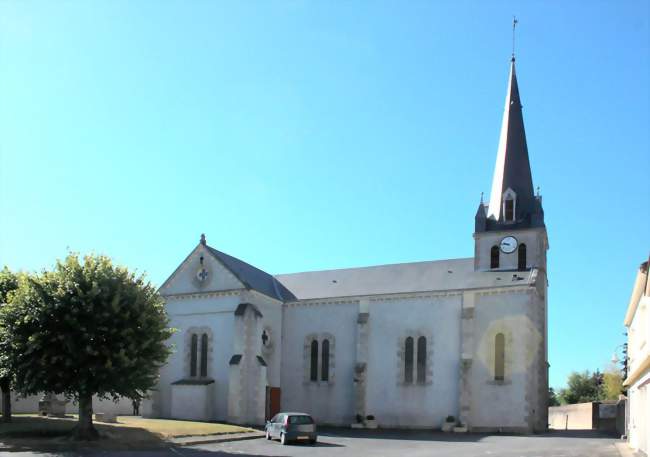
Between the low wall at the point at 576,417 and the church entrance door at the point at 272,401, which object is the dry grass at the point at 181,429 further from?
the low wall at the point at 576,417

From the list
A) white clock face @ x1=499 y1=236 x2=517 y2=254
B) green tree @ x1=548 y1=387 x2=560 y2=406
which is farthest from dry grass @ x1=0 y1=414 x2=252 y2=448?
green tree @ x1=548 y1=387 x2=560 y2=406

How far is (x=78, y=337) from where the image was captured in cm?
2286

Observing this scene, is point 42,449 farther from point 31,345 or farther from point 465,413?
point 465,413

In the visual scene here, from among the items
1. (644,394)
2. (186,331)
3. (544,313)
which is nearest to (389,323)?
(544,313)

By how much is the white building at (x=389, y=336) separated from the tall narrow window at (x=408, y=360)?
0.25 feet

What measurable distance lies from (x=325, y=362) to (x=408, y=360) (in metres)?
5.24

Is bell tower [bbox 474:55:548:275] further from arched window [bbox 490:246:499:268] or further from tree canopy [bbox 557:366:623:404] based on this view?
tree canopy [bbox 557:366:623:404]

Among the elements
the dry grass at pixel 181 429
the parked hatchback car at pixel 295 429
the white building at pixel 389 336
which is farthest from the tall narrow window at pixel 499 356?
the dry grass at pixel 181 429

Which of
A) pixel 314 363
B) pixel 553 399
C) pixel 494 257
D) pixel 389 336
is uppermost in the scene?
pixel 494 257

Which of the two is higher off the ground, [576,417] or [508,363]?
[508,363]

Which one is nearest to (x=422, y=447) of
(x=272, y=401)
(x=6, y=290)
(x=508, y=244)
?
(x=272, y=401)

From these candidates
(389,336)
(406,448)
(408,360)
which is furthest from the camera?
(389,336)

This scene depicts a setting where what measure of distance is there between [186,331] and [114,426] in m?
11.8

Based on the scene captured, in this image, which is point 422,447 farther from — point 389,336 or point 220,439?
point 389,336
